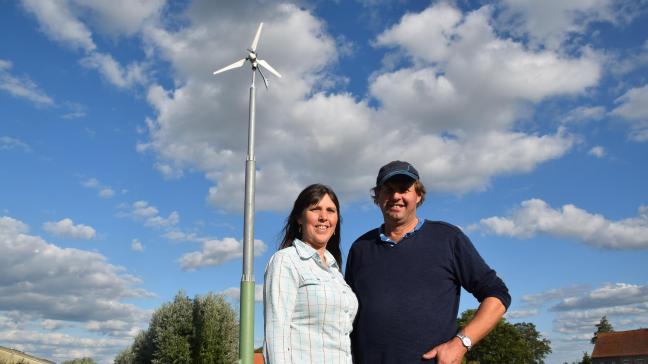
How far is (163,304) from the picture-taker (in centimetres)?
3900

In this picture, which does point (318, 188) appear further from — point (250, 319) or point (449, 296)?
point (250, 319)

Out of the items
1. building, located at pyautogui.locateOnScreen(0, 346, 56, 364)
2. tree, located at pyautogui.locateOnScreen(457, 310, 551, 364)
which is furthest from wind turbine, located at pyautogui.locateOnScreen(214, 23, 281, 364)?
tree, located at pyautogui.locateOnScreen(457, 310, 551, 364)

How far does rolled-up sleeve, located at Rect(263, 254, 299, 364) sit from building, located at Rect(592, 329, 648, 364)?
4128 inches

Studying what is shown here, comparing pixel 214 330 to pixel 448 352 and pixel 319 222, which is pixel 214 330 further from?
pixel 448 352

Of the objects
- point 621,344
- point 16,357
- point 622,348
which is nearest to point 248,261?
point 16,357

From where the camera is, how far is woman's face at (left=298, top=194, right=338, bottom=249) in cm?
525

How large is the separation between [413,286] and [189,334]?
116 feet

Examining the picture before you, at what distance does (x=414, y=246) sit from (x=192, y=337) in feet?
115

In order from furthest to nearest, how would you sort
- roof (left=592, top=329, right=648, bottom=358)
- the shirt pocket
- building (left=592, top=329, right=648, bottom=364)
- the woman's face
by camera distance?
roof (left=592, top=329, right=648, bottom=358), building (left=592, top=329, right=648, bottom=364), the woman's face, the shirt pocket

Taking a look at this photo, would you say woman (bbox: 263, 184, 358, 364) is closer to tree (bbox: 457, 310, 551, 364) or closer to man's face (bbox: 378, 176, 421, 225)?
man's face (bbox: 378, 176, 421, 225)

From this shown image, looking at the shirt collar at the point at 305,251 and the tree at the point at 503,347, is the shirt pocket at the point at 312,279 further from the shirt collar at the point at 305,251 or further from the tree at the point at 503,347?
the tree at the point at 503,347

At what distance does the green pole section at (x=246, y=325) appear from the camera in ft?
40.4

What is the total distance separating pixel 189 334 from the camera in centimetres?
3775

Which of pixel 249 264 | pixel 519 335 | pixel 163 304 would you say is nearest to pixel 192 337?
pixel 163 304
